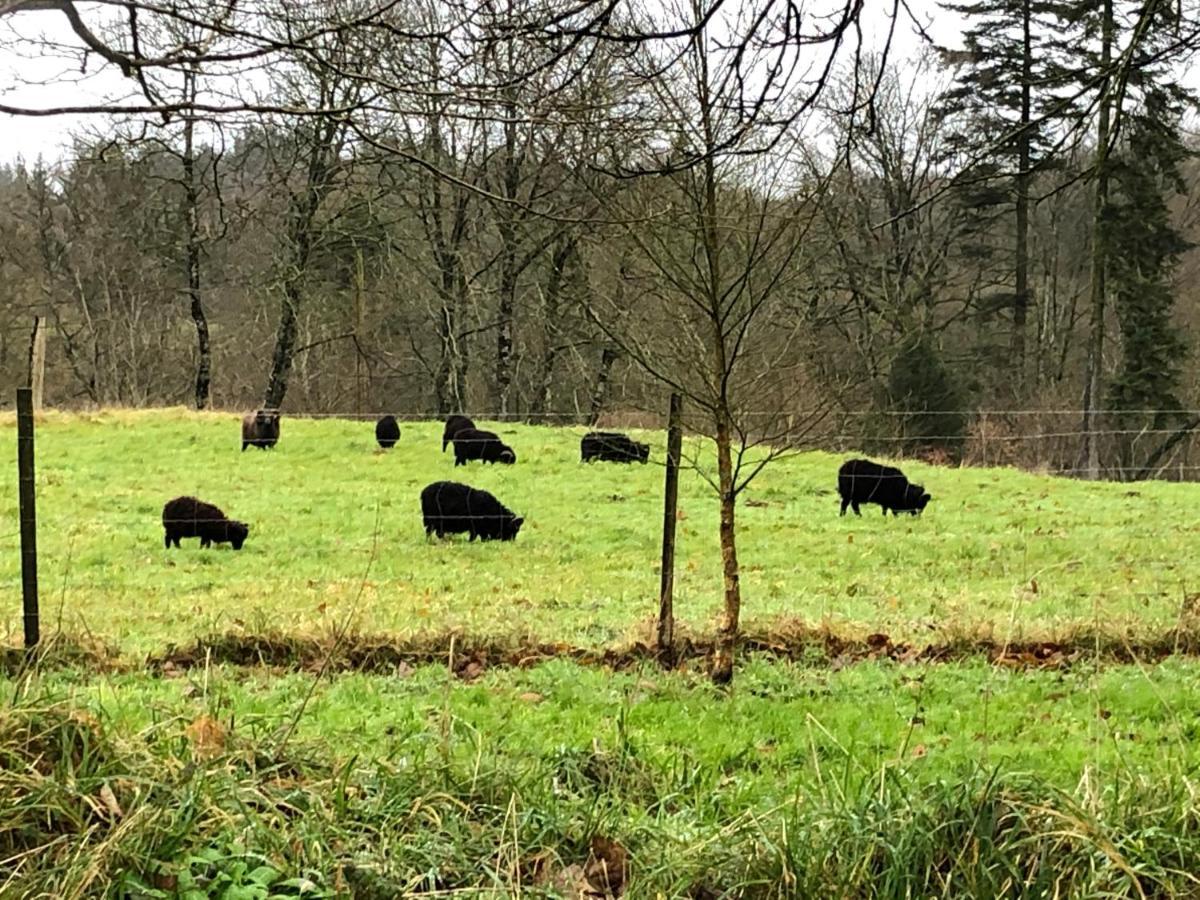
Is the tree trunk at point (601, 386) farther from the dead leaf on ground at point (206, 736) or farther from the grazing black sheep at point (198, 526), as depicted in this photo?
the dead leaf on ground at point (206, 736)

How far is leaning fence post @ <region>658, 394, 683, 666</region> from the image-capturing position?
6359 millimetres

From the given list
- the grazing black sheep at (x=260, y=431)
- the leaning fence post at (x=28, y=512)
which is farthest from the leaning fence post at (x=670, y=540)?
the grazing black sheep at (x=260, y=431)

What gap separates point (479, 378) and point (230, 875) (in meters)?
33.0

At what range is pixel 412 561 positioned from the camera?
11.6 meters

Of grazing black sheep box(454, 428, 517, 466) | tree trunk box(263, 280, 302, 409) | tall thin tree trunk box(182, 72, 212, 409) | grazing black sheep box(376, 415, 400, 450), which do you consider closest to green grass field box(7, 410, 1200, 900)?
grazing black sheep box(454, 428, 517, 466)

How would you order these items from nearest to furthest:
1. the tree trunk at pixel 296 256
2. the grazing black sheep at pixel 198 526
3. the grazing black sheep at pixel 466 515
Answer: the grazing black sheep at pixel 198 526, the grazing black sheep at pixel 466 515, the tree trunk at pixel 296 256

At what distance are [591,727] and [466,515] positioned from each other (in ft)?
28.2

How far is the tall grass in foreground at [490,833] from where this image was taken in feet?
8.38

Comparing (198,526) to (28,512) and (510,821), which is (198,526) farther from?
(510,821)

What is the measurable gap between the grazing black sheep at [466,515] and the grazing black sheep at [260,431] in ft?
28.1

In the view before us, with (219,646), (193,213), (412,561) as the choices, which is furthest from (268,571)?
(193,213)

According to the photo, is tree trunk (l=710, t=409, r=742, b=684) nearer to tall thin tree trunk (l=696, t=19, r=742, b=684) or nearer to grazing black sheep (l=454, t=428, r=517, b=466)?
tall thin tree trunk (l=696, t=19, r=742, b=684)

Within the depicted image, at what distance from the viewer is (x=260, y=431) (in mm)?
21172

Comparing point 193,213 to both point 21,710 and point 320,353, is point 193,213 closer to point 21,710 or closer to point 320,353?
point 320,353
